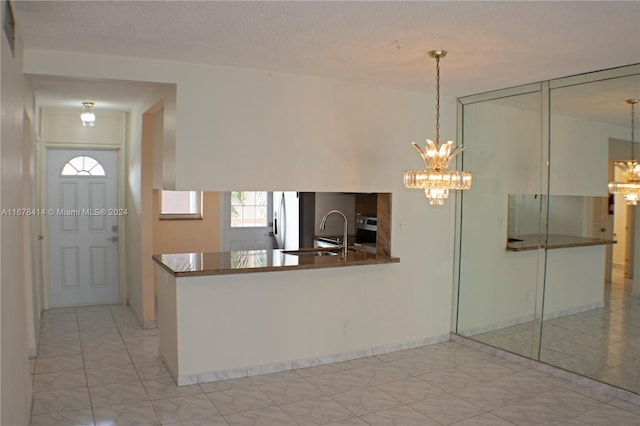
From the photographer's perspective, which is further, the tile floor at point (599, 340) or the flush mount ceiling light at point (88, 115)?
the flush mount ceiling light at point (88, 115)

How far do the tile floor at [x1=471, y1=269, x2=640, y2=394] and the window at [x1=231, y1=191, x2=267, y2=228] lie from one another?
4.14 m

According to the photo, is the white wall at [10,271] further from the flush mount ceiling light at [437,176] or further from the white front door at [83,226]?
the white front door at [83,226]

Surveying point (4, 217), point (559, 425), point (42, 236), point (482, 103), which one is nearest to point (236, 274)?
point (4, 217)

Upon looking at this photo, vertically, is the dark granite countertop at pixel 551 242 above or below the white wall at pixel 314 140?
below

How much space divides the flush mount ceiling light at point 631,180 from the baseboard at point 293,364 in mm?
2264

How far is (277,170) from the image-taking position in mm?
4367

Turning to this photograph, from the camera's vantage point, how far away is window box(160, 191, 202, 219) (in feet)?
23.3

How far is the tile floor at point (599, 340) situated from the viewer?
385 cm

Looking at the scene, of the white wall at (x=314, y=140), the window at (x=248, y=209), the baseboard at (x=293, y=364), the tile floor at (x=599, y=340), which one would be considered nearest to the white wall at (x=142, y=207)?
the white wall at (x=314, y=140)

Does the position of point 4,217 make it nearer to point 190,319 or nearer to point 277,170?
point 190,319

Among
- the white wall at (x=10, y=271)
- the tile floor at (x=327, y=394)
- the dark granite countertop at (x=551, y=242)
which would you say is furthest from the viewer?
the dark granite countertop at (x=551, y=242)

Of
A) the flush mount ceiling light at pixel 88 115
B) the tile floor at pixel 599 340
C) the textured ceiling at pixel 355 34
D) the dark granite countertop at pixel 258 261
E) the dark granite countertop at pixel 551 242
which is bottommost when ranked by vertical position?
the tile floor at pixel 599 340

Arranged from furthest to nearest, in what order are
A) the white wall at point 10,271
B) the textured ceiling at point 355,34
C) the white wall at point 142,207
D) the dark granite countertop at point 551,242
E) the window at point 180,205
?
the window at point 180,205, the white wall at point 142,207, the dark granite countertop at point 551,242, the textured ceiling at point 355,34, the white wall at point 10,271

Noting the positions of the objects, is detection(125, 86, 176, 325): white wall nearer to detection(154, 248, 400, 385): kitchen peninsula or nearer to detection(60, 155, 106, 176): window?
detection(60, 155, 106, 176): window
